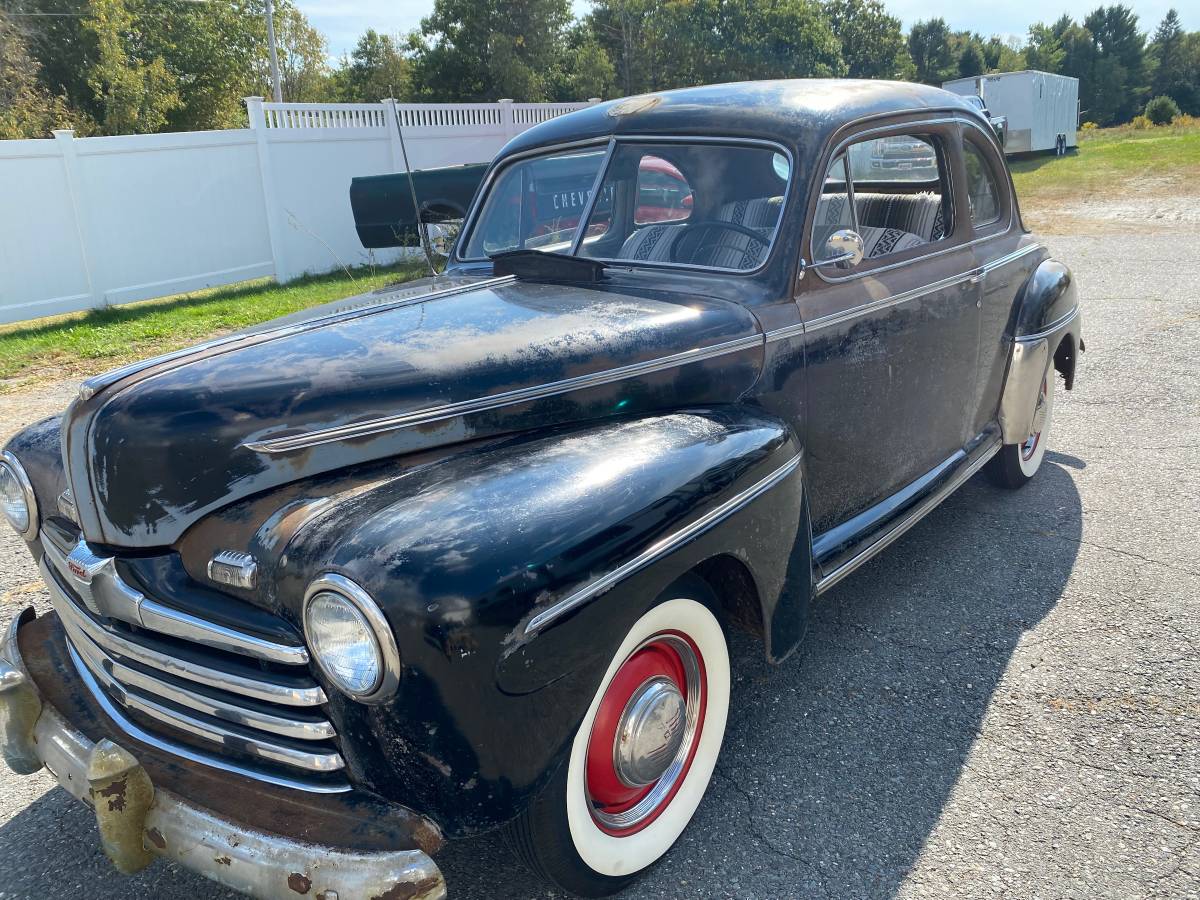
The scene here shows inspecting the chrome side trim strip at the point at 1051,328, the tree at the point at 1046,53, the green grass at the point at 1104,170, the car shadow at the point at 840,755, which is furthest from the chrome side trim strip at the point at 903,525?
the tree at the point at 1046,53

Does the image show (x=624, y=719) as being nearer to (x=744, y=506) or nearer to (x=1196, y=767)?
(x=744, y=506)

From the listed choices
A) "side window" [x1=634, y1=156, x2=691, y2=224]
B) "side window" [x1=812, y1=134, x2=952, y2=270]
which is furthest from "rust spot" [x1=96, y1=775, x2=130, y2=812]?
"side window" [x1=812, y1=134, x2=952, y2=270]

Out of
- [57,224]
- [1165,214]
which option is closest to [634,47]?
[1165,214]

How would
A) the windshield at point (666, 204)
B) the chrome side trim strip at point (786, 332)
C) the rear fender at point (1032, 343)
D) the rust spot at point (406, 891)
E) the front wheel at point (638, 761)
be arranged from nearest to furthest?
the rust spot at point (406, 891) → the front wheel at point (638, 761) → the chrome side trim strip at point (786, 332) → the windshield at point (666, 204) → the rear fender at point (1032, 343)

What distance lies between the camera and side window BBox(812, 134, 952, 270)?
10.6ft

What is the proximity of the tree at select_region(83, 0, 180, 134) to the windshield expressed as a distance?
25.6 metres

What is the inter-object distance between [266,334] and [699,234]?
4.71 feet

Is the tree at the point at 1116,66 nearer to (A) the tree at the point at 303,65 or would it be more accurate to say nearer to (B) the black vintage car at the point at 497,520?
(A) the tree at the point at 303,65

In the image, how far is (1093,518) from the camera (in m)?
4.22

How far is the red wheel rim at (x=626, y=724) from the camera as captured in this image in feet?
7.07

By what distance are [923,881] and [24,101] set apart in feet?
84.8

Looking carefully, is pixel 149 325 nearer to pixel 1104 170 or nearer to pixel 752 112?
pixel 752 112

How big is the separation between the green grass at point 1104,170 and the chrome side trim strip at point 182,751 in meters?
17.0

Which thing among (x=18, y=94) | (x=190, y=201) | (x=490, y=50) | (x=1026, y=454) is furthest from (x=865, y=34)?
(x=1026, y=454)
